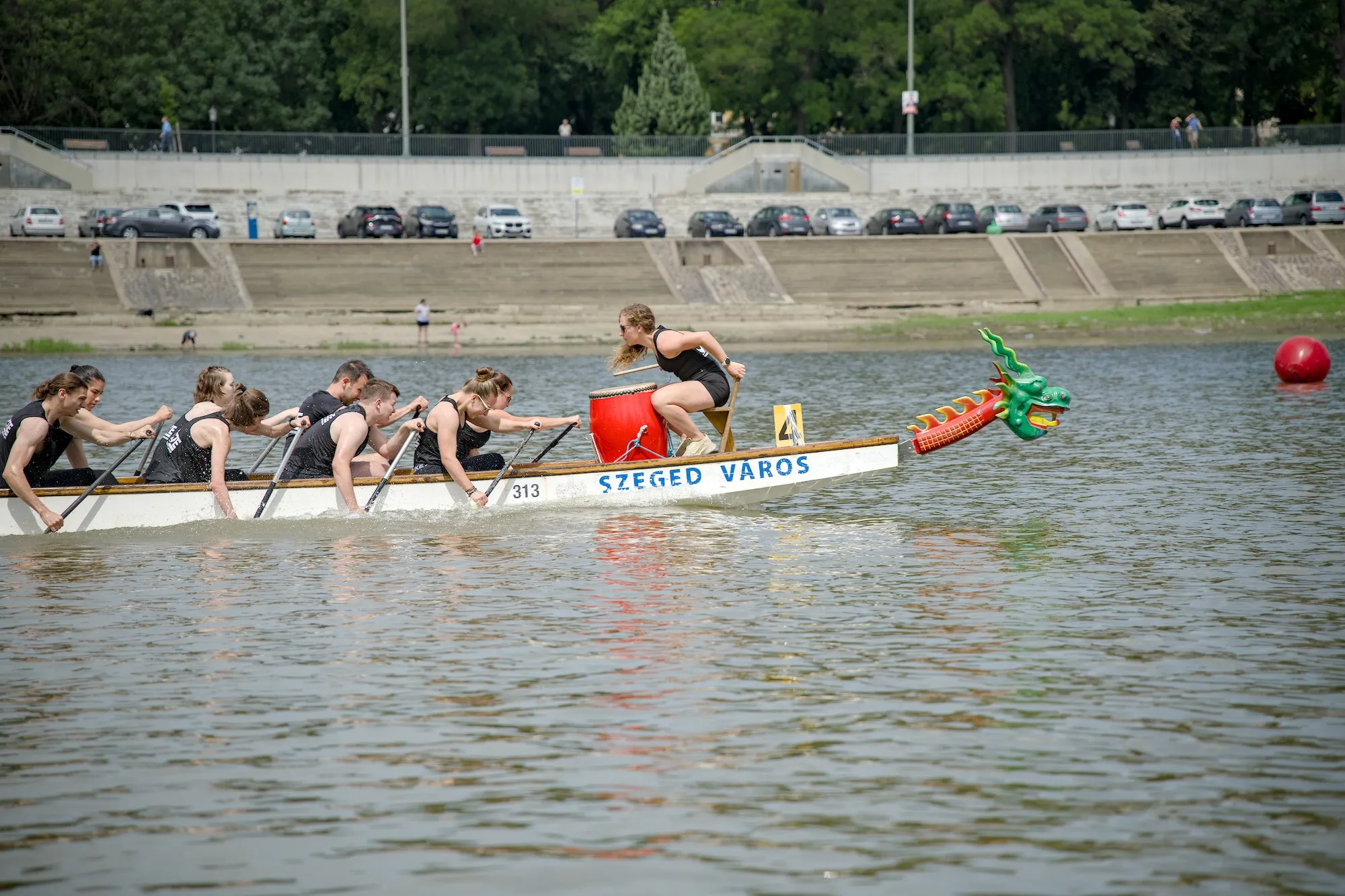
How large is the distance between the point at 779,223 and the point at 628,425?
4472cm

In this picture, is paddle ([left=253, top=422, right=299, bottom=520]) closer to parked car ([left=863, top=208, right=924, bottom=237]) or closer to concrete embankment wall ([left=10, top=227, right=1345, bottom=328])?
concrete embankment wall ([left=10, top=227, right=1345, bottom=328])

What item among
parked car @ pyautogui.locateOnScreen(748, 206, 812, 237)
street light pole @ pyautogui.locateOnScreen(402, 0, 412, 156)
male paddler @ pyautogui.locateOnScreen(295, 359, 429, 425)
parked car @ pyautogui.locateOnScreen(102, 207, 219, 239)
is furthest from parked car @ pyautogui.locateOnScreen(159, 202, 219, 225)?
male paddler @ pyautogui.locateOnScreen(295, 359, 429, 425)

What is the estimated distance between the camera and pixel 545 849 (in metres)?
7.52

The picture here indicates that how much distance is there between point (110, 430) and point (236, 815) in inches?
321

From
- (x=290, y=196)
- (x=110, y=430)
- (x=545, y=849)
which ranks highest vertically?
(x=290, y=196)

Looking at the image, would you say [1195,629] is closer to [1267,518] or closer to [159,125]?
[1267,518]

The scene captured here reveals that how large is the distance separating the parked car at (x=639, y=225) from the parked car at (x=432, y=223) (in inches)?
230

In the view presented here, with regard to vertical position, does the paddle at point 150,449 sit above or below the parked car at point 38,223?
below

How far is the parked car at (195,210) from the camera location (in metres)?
58.8

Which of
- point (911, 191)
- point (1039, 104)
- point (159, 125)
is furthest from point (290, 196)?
point (1039, 104)

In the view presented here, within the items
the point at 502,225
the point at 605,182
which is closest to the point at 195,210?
the point at 502,225

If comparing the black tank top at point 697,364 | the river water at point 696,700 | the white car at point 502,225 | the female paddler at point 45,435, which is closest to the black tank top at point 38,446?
the female paddler at point 45,435

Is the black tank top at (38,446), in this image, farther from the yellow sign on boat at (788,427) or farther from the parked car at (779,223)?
the parked car at (779,223)

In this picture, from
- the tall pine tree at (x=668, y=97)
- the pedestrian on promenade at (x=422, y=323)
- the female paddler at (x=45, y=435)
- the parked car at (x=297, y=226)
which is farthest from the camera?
the tall pine tree at (x=668, y=97)
